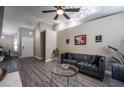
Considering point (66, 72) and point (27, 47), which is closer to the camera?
point (66, 72)

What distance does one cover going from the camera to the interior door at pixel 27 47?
6.85 m

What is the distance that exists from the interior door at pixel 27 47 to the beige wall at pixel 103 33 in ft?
14.7

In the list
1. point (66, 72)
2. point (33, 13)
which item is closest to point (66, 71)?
point (66, 72)

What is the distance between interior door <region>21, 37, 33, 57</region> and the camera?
685 cm

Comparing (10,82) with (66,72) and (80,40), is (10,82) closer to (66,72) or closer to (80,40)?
(66,72)

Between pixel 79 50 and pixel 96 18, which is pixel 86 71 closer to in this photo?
pixel 79 50

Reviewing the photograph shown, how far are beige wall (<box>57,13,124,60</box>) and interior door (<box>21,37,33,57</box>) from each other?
4.50 meters

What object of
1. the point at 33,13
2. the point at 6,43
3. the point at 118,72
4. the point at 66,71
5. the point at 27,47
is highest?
the point at 33,13

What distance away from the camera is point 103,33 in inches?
131

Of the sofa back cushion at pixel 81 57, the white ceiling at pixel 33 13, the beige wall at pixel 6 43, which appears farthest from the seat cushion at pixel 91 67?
the beige wall at pixel 6 43

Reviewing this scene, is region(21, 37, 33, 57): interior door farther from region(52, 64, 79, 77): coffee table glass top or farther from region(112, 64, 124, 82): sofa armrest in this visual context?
region(112, 64, 124, 82): sofa armrest

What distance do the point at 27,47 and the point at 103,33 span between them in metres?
6.39

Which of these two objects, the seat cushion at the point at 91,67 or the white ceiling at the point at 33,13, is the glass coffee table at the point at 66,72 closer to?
the seat cushion at the point at 91,67
